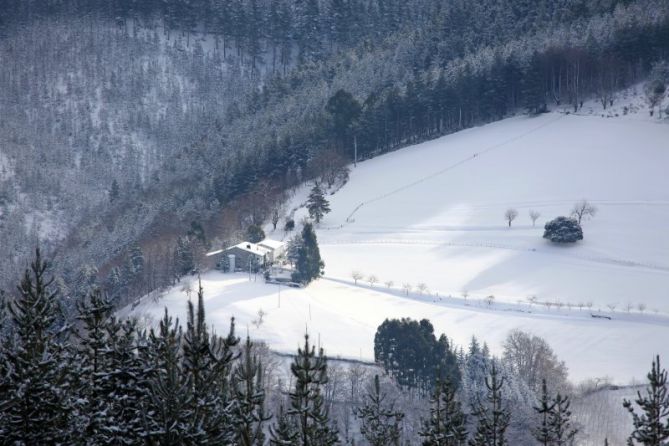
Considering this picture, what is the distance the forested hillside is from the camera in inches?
3642

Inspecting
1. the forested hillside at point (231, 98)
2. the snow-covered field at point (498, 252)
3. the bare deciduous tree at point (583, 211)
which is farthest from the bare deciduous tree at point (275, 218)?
the bare deciduous tree at point (583, 211)

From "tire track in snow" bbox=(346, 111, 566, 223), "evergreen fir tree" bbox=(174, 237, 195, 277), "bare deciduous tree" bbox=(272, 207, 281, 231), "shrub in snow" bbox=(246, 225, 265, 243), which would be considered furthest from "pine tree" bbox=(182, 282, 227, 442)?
"tire track in snow" bbox=(346, 111, 566, 223)

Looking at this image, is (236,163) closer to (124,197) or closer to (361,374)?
(124,197)

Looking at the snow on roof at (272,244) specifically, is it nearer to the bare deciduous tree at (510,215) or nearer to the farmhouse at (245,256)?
the farmhouse at (245,256)

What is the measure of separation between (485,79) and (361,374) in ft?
209

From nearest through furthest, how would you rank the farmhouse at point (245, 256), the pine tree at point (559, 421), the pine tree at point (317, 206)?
1. the pine tree at point (559, 421)
2. the farmhouse at point (245, 256)
3. the pine tree at point (317, 206)

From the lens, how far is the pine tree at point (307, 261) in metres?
63.3

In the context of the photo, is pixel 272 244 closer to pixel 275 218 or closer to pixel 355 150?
pixel 275 218

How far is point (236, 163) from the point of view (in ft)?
311

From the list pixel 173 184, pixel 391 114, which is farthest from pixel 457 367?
pixel 173 184

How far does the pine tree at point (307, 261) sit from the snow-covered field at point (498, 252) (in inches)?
49.5

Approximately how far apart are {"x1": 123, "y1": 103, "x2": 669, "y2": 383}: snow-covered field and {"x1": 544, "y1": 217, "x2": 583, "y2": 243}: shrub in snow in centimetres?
86

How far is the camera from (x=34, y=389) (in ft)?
60.6

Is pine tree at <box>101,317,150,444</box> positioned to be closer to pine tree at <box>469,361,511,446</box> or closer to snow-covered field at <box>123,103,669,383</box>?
pine tree at <box>469,361,511,446</box>
